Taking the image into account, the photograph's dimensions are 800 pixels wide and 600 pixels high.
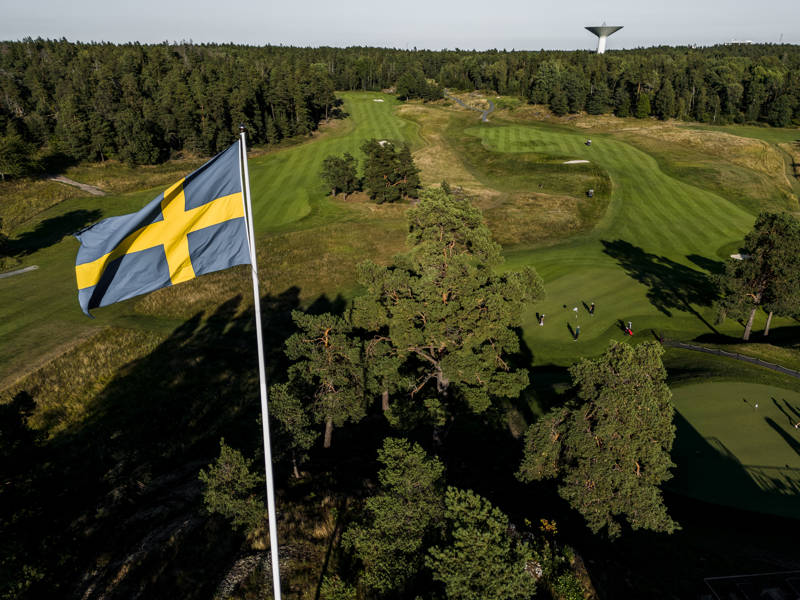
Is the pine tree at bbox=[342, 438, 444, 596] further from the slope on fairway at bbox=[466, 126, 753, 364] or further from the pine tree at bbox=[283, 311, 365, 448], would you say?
the slope on fairway at bbox=[466, 126, 753, 364]

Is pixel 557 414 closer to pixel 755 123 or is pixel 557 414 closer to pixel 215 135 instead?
pixel 215 135

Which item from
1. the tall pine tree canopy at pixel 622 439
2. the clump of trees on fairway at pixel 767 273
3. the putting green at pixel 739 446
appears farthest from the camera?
the clump of trees on fairway at pixel 767 273

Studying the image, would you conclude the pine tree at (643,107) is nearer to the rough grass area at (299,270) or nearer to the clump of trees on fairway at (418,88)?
the clump of trees on fairway at (418,88)

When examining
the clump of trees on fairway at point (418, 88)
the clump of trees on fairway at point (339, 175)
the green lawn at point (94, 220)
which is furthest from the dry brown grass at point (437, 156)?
the clump of trees on fairway at point (418, 88)

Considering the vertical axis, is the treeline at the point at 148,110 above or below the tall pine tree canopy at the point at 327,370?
above

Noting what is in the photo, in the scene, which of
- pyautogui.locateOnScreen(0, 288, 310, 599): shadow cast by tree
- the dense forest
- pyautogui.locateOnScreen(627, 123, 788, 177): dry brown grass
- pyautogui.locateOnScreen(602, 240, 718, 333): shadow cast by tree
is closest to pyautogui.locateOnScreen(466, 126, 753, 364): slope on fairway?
pyautogui.locateOnScreen(602, 240, 718, 333): shadow cast by tree

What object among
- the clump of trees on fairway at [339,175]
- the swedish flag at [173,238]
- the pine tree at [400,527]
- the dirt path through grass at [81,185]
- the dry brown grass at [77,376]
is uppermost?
the swedish flag at [173,238]
